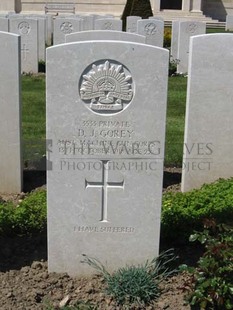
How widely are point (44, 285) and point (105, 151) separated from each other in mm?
1027

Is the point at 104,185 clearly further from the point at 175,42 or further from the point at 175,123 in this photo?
the point at 175,42

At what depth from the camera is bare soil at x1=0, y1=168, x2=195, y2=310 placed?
3.89 meters

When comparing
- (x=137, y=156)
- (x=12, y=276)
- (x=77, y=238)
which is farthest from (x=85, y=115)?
(x=12, y=276)

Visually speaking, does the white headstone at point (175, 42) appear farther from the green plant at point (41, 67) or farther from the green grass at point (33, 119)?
the green grass at point (33, 119)

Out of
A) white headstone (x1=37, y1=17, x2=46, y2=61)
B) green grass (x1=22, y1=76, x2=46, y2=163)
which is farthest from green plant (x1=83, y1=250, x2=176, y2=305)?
white headstone (x1=37, y1=17, x2=46, y2=61)

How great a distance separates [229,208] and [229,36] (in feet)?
5.98

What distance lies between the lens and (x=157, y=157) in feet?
13.2

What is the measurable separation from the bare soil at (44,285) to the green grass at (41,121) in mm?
2402

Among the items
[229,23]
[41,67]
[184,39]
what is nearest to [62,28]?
[41,67]

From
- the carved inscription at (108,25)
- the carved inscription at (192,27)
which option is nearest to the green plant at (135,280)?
the carved inscription at (192,27)

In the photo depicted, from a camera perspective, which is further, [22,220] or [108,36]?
[108,36]

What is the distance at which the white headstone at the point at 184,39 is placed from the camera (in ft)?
46.8

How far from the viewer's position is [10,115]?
597 cm

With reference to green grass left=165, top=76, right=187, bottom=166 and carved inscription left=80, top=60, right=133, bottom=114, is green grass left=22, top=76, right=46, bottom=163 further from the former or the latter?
carved inscription left=80, top=60, right=133, bottom=114
